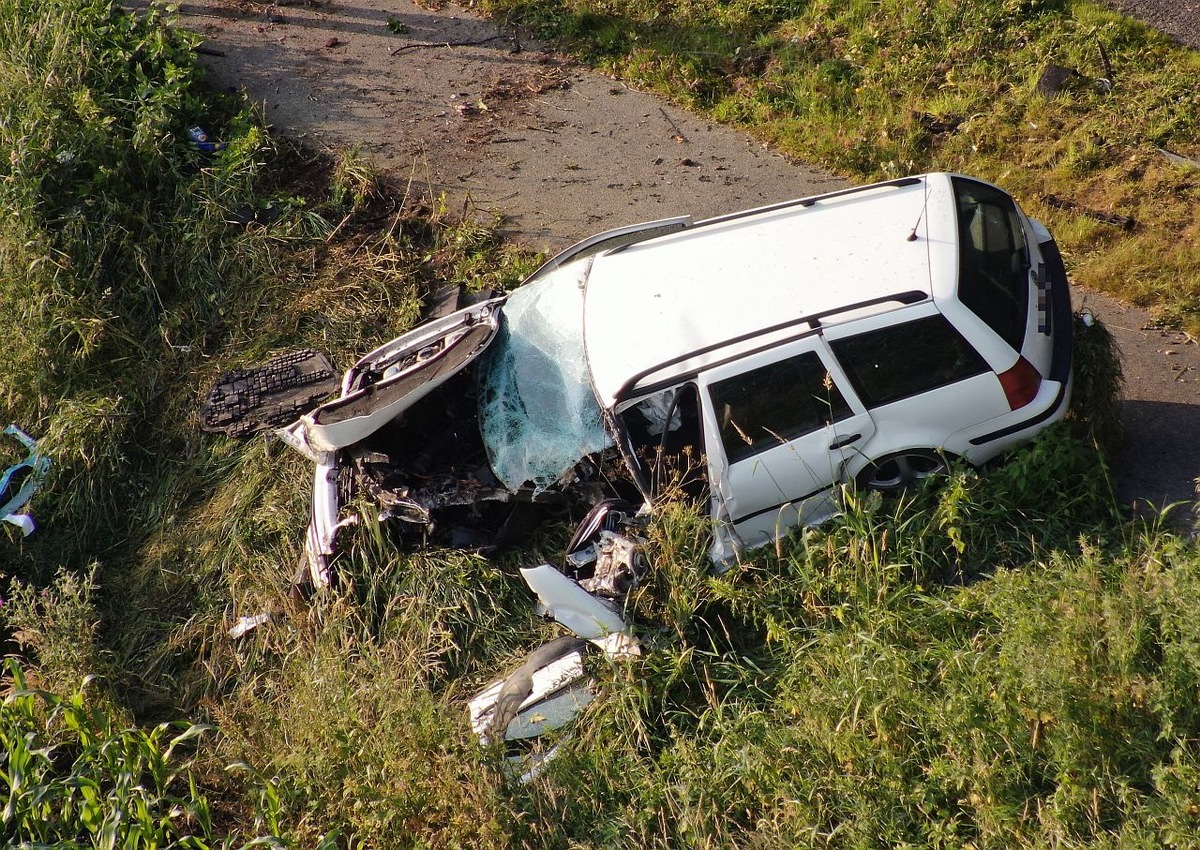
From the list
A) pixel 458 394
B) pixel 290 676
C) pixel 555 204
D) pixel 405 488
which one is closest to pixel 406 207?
pixel 555 204

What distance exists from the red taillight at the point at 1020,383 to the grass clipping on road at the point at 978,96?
7.63 ft

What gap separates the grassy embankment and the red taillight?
30 centimetres

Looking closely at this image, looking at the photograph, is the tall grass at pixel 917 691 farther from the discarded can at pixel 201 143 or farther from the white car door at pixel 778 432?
the discarded can at pixel 201 143

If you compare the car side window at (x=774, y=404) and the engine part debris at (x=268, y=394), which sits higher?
the car side window at (x=774, y=404)

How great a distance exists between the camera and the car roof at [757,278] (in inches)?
197

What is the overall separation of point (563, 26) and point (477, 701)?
759 centimetres

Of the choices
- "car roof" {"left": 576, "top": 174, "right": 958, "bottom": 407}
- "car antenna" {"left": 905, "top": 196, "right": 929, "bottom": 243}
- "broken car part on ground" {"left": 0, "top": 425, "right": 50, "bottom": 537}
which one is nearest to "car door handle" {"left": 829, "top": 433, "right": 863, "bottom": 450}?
"car roof" {"left": 576, "top": 174, "right": 958, "bottom": 407}

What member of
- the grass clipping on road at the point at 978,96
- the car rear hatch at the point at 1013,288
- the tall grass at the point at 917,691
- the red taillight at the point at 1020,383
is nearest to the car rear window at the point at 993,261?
the car rear hatch at the point at 1013,288

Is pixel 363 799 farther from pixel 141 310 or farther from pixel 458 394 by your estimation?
pixel 141 310

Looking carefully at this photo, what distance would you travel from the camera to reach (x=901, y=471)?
5426mm

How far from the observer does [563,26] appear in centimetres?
1005

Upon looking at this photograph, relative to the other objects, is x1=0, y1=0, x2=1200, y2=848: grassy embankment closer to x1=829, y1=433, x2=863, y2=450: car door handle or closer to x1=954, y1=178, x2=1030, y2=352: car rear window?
x1=829, y1=433, x2=863, y2=450: car door handle

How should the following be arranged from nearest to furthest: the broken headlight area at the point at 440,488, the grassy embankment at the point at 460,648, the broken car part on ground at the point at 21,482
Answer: the grassy embankment at the point at 460,648 < the broken headlight area at the point at 440,488 < the broken car part on ground at the point at 21,482

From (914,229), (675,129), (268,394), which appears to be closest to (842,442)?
(914,229)
